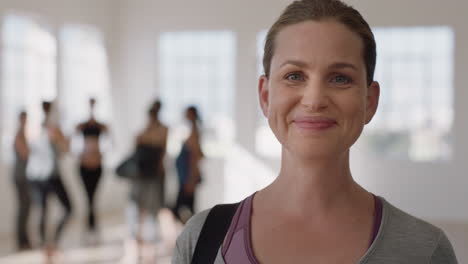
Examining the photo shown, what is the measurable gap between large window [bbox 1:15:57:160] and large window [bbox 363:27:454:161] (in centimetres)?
616

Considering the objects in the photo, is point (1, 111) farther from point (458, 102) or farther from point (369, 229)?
point (369, 229)

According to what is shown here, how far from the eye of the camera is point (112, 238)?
930 centimetres

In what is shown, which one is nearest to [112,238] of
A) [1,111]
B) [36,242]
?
[36,242]

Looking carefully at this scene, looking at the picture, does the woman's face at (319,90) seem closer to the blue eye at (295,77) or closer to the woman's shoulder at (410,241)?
the blue eye at (295,77)

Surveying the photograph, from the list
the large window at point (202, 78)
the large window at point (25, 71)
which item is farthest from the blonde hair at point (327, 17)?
the large window at point (202, 78)

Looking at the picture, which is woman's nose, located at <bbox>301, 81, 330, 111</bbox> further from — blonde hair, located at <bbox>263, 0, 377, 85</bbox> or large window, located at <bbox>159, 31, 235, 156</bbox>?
large window, located at <bbox>159, 31, 235, 156</bbox>

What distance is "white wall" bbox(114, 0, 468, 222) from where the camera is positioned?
38.7 ft

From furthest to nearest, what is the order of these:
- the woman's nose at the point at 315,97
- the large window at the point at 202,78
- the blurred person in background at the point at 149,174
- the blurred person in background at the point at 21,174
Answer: the large window at the point at 202,78
the blurred person in background at the point at 21,174
the blurred person in background at the point at 149,174
the woman's nose at the point at 315,97

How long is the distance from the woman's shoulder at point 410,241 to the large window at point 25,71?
30.3ft

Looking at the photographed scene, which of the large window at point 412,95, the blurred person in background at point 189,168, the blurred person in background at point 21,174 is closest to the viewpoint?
the blurred person in background at point 21,174

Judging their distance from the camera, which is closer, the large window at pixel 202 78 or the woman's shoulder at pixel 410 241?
the woman's shoulder at pixel 410 241

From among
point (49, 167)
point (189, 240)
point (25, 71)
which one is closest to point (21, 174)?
point (49, 167)

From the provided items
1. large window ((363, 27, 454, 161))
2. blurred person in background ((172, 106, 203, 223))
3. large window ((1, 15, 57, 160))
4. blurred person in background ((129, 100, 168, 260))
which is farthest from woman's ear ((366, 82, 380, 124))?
large window ((363, 27, 454, 161))

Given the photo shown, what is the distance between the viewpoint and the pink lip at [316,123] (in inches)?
47.6
